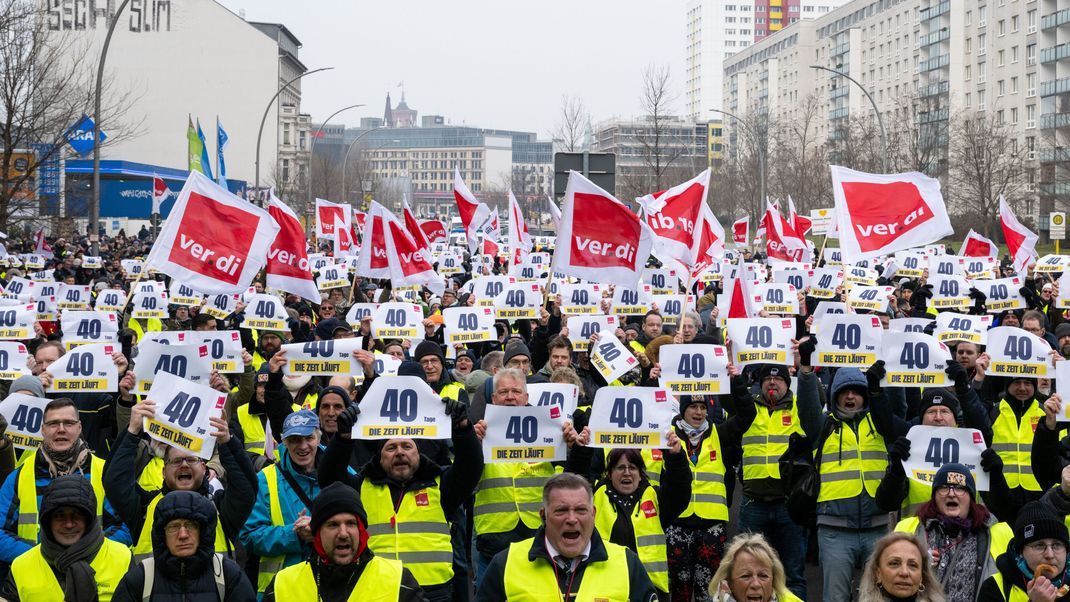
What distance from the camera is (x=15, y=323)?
12555mm

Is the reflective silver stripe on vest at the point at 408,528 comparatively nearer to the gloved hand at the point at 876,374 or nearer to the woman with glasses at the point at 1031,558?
the woman with glasses at the point at 1031,558

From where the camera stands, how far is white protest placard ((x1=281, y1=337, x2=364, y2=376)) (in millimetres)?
8680

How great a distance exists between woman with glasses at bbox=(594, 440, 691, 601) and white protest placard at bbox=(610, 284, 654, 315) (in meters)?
8.17

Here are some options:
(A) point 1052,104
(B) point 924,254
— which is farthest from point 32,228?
(A) point 1052,104

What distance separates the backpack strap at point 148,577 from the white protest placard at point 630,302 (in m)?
10.2

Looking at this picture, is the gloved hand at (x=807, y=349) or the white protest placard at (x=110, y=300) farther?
the white protest placard at (x=110, y=300)

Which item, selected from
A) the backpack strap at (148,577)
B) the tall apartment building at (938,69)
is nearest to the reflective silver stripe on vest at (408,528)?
the backpack strap at (148,577)

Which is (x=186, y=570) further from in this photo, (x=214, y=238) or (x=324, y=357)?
(x=214, y=238)

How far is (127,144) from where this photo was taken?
75250 millimetres

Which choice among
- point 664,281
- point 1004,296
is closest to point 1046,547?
point 1004,296

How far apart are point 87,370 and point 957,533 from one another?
19.8ft

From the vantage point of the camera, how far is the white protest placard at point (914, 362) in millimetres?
8594

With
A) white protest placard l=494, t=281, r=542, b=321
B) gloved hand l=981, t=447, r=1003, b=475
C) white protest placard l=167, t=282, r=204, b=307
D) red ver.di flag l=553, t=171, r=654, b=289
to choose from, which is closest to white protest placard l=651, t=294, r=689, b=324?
white protest placard l=494, t=281, r=542, b=321

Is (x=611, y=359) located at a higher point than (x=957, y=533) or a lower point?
higher
